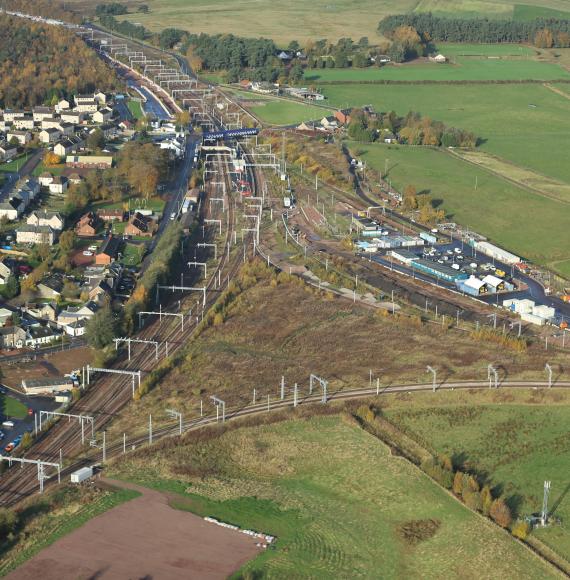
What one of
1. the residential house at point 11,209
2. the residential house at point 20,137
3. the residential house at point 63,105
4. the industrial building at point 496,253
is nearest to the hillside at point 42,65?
the residential house at point 63,105

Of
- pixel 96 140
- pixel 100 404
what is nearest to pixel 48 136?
pixel 96 140

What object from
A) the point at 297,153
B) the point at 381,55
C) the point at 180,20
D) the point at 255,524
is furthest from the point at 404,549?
the point at 180,20

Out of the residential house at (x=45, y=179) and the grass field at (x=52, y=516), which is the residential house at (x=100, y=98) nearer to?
the residential house at (x=45, y=179)

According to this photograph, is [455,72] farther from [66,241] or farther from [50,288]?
[50,288]

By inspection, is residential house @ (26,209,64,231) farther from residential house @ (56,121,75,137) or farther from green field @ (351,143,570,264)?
residential house @ (56,121,75,137)

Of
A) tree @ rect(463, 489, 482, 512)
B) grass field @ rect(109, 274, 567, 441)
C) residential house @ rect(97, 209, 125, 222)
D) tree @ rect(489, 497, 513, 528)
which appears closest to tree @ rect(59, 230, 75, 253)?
residential house @ rect(97, 209, 125, 222)

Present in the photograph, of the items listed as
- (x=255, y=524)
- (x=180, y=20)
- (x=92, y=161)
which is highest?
(x=180, y=20)

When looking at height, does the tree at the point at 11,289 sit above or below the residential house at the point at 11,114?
below

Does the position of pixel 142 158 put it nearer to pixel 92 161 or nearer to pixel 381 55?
pixel 92 161
